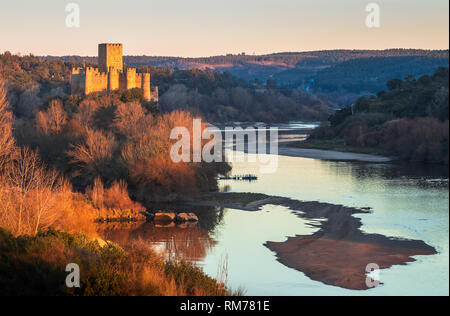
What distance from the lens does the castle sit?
54.0m

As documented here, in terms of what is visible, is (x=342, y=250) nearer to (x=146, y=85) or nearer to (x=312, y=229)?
(x=312, y=229)

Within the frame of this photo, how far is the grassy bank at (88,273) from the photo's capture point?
12872 mm

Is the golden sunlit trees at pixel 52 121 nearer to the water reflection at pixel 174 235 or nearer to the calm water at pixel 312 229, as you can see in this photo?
the calm water at pixel 312 229

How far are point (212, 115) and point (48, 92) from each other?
29137 millimetres

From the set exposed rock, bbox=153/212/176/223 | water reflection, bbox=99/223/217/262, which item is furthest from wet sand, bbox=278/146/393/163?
water reflection, bbox=99/223/217/262

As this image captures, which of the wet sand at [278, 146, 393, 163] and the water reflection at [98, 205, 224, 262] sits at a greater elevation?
the wet sand at [278, 146, 393, 163]

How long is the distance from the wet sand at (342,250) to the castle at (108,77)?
30.3 meters

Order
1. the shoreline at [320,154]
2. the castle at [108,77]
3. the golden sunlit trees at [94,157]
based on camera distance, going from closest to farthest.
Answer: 1. the golden sunlit trees at [94,157]
2. the shoreline at [320,154]
3. the castle at [108,77]

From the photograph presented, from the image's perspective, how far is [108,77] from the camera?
54.9m

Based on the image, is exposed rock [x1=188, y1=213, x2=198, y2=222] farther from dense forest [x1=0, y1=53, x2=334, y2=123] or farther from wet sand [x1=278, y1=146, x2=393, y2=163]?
dense forest [x1=0, y1=53, x2=334, y2=123]

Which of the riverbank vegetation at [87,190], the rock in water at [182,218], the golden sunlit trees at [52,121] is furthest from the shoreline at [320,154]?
the golden sunlit trees at [52,121]

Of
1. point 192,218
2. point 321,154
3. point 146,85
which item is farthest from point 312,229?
point 146,85

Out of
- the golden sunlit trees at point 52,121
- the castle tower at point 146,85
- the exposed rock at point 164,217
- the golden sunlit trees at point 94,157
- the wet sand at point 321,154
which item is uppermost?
the castle tower at point 146,85

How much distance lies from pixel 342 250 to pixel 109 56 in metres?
41.1
